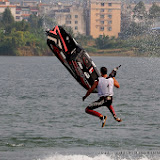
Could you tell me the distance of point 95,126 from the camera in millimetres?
29109

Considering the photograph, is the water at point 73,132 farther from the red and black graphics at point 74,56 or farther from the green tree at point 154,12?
the green tree at point 154,12

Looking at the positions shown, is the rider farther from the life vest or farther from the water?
the water

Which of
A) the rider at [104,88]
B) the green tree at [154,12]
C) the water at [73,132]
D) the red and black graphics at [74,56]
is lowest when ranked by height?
the green tree at [154,12]

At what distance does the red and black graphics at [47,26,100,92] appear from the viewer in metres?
17.6

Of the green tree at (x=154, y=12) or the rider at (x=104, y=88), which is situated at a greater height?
the rider at (x=104, y=88)

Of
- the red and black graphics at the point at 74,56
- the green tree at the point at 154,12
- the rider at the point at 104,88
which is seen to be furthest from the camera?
the green tree at the point at 154,12

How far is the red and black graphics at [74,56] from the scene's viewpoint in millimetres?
17562

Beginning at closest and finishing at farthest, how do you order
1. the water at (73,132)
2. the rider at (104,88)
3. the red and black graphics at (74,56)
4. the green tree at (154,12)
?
Result: the rider at (104,88)
the red and black graphics at (74,56)
the water at (73,132)
the green tree at (154,12)

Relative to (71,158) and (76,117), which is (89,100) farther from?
(71,158)

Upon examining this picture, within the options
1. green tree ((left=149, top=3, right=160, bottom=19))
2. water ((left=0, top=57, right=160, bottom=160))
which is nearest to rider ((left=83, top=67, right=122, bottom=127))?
water ((left=0, top=57, right=160, bottom=160))

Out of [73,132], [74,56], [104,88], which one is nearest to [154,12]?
[73,132]

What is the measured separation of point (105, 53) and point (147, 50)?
1372 centimetres

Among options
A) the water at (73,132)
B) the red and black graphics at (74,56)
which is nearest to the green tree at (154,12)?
the water at (73,132)

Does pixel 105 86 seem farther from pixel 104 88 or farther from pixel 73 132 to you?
pixel 73 132
